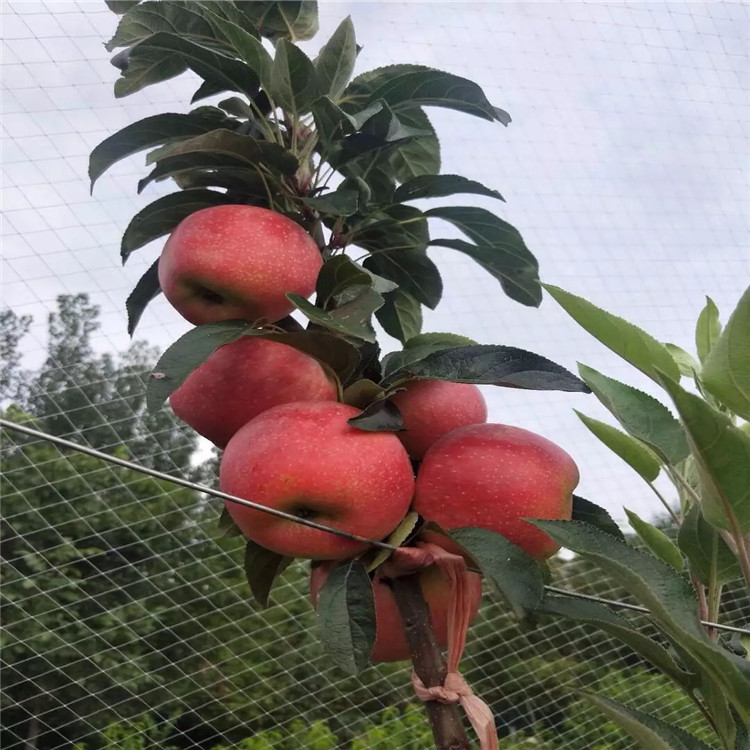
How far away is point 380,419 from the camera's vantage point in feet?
1.15

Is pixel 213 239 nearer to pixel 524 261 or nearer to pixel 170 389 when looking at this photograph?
pixel 170 389

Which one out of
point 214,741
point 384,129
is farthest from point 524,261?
point 214,741

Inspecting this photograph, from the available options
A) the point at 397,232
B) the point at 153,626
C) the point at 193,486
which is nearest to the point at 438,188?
the point at 397,232

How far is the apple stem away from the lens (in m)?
0.33

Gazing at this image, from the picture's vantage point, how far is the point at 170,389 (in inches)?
13.1

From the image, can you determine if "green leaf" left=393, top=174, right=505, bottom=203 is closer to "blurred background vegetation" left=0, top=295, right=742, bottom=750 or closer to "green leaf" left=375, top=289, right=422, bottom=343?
"green leaf" left=375, top=289, right=422, bottom=343

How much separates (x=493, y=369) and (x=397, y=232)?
16 centimetres

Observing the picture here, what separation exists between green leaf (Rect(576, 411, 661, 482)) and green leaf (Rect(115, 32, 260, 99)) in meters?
0.29

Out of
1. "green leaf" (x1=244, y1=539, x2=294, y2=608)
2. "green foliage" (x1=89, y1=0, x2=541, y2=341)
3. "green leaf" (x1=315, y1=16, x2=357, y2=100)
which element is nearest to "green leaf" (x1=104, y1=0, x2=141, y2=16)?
"green foliage" (x1=89, y1=0, x2=541, y2=341)

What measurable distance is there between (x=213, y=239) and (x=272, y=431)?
0.35 ft

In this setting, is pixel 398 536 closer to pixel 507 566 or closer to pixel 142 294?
pixel 507 566

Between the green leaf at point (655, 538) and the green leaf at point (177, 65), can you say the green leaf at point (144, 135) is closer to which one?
the green leaf at point (177, 65)

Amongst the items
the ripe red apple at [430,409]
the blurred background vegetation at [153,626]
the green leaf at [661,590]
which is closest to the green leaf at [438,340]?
the ripe red apple at [430,409]

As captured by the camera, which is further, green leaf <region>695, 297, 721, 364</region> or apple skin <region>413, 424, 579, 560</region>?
green leaf <region>695, 297, 721, 364</region>
